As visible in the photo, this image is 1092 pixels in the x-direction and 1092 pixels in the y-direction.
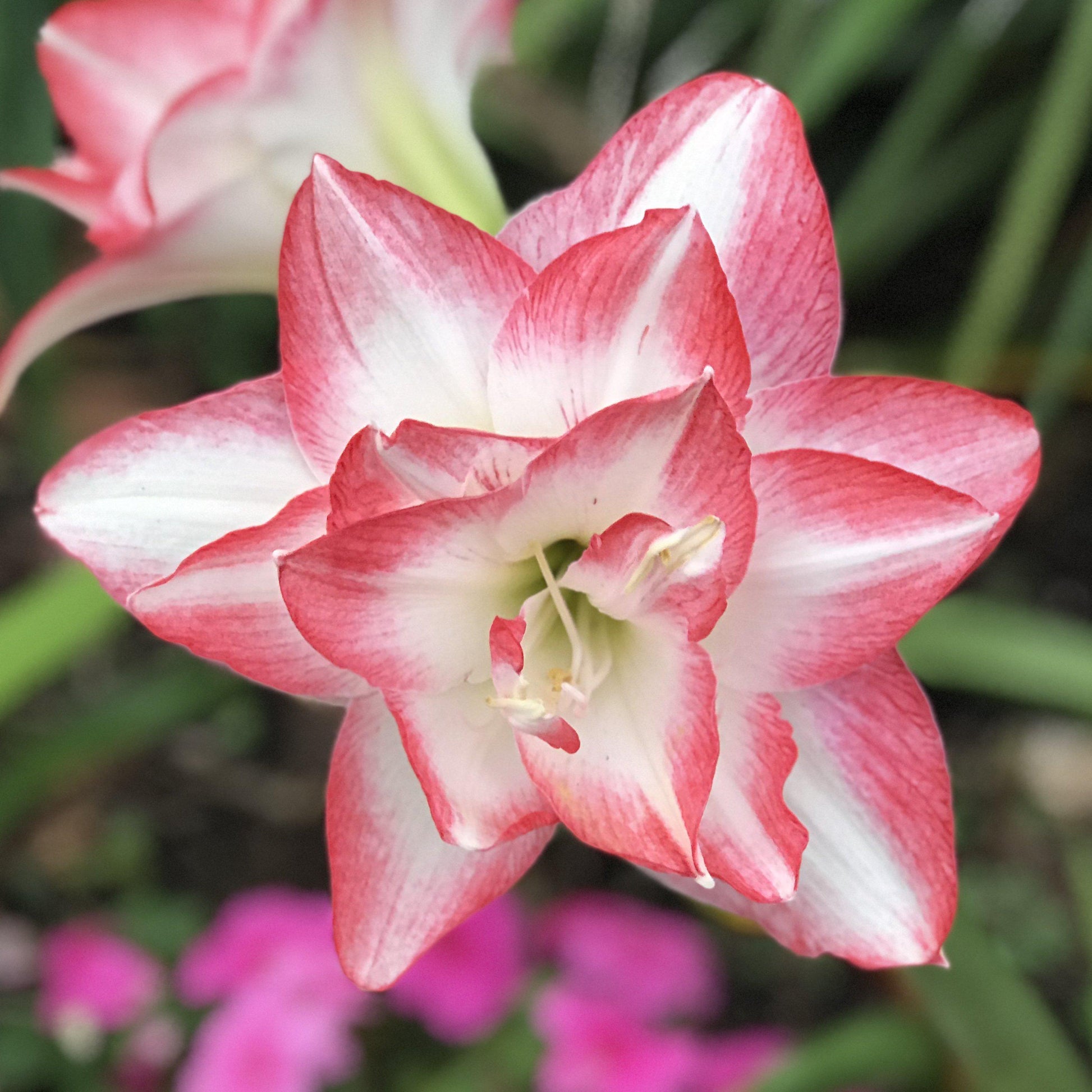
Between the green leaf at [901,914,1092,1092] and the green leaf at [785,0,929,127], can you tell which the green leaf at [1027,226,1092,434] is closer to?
the green leaf at [785,0,929,127]

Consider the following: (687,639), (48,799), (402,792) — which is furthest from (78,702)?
(687,639)

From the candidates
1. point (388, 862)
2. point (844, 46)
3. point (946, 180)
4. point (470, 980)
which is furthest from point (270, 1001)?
point (946, 180)

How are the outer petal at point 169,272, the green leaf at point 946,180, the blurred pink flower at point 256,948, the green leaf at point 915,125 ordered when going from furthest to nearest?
the green leaf at point 946,180 < the green leaf at point 915,125 < the blurred pink flower at point 256,948 < the outer petal at point 169,272

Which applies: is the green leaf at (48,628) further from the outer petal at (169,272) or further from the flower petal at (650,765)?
the flower petal at (650,765)

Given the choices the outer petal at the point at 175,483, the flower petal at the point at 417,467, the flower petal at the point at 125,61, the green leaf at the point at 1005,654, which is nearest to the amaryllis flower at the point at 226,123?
the flower petal at the point at 125,61

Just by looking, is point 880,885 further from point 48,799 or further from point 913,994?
point 48,799

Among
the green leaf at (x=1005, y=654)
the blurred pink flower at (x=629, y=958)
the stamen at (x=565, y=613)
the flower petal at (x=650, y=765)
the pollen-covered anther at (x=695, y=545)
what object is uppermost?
the pollen-covered anther at (x=695, y=545)

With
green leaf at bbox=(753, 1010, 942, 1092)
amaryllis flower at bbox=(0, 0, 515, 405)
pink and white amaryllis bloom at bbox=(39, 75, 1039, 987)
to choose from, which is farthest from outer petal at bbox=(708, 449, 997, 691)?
green leaf at bbox=(753, 1010, 942, 1092)
